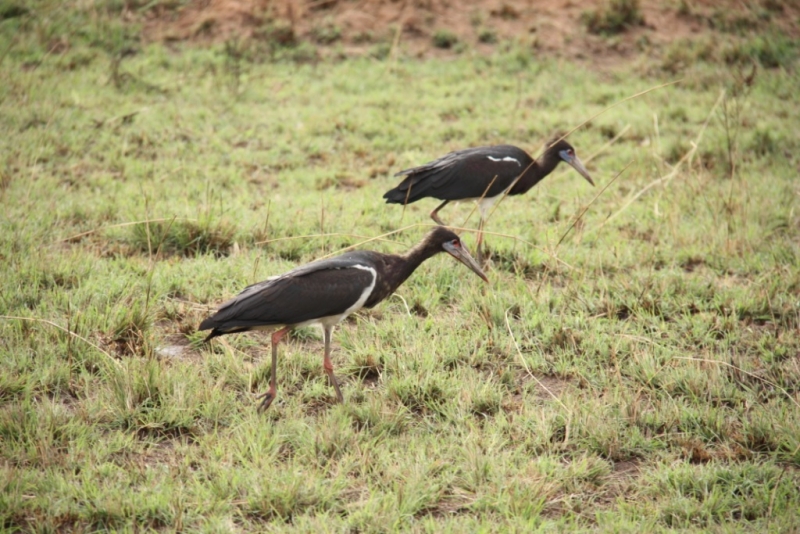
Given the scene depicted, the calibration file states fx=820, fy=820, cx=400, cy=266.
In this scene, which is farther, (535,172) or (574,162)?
(574,162)

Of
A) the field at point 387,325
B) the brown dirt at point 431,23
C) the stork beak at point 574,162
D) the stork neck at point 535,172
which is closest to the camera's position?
the field at point 387,325

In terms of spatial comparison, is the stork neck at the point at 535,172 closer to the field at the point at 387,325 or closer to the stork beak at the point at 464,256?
the field at the point at 387,325

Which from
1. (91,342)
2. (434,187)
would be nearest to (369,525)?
(91,342)

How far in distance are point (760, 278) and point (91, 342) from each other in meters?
4.69

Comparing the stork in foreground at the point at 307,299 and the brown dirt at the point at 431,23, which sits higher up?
the brown dirt at the point at 431,23

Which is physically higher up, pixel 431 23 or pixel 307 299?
pixel 431 23

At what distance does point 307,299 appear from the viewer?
180 inches

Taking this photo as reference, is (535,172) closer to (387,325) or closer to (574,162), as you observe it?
(574,162)

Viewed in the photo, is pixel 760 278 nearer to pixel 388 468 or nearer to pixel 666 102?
pixel 388 468

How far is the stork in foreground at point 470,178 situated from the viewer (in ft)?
21.5

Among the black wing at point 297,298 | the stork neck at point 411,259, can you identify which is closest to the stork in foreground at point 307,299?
the black wing at point 297,298

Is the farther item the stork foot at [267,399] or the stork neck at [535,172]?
the stork neck at [535,172]

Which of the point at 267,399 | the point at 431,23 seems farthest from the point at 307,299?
the point at 431,23

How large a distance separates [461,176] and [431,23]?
573cm
